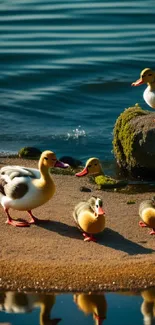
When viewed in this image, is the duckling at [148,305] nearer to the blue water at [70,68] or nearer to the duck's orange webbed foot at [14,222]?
the duck's orange webbed foot at [14,222]

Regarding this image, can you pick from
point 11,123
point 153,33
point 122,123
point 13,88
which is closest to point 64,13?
point 153,33

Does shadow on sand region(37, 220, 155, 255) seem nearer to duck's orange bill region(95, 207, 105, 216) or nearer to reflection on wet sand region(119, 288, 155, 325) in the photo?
duck's orange bill region(95, 207, 105, 216)

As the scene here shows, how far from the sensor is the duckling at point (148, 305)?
11.1 m

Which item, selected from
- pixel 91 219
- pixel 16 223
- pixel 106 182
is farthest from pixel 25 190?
pixel 106 182

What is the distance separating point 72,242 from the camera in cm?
1273

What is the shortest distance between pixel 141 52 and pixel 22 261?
1225 cm

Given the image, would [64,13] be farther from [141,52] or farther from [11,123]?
[11,123]

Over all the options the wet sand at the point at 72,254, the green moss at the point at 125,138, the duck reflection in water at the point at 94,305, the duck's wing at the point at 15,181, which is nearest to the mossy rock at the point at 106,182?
the green moss at the point at 125,138

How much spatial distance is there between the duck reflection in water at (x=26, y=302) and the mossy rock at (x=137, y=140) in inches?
178

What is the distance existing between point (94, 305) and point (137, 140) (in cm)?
473

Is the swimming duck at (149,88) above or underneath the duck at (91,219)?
above

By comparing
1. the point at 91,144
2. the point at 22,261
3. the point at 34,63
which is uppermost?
the point at 34,63

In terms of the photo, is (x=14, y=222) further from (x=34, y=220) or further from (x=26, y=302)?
(x=26, y=302)

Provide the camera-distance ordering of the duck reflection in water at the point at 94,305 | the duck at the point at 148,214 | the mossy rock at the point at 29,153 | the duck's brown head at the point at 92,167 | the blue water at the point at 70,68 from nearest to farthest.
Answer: the duck reflection in water at the point at 94,305 → the duck at the point at 148,214 → the duck's brown head at the point at 92,167 → the mossy rock at the point at 29,153 → the blue water at the point at 70,68
